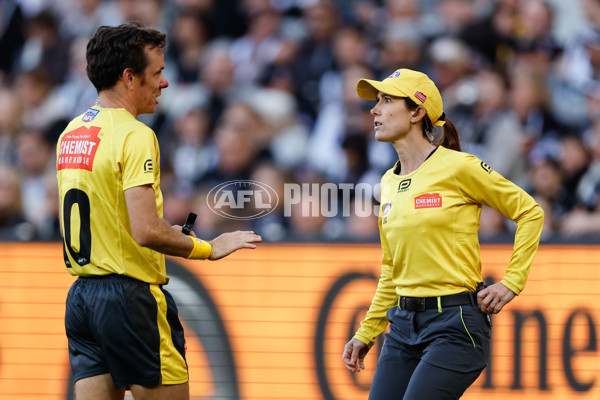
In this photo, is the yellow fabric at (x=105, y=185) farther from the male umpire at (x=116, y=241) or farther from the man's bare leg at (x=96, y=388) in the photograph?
the man's bare leg at (x=96, y=388)

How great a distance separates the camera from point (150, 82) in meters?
3.60

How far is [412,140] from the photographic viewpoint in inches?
154

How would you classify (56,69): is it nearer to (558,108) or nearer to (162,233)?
(558,108)

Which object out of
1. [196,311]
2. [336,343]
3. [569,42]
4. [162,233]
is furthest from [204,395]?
[569,42]

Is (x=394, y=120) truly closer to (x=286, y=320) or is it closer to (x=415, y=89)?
(x=415, y=89)

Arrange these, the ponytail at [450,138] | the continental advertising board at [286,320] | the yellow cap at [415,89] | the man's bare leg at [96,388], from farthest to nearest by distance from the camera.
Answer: the continental advertising board at [286,320]
the ponytail at [450,138]
the yellow cap at [415,89]
the man's bare leg at [96,388]

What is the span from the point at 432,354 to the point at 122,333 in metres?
1.32

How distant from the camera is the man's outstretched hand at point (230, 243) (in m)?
3.64

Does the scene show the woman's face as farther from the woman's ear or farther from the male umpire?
the male umpire

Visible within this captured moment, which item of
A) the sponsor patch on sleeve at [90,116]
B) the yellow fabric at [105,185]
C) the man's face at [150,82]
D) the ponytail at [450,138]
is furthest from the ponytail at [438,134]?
the sponsor patch on sleeve at [90,116]

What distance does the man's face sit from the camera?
11.7ft

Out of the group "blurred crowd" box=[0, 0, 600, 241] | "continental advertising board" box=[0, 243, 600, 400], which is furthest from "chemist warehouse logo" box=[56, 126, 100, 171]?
"blurred crowd" box=[0, 0, 600, 241]

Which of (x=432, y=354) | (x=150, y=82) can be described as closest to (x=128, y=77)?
(x=150, y=82)

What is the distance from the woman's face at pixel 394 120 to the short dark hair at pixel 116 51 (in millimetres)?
1111
